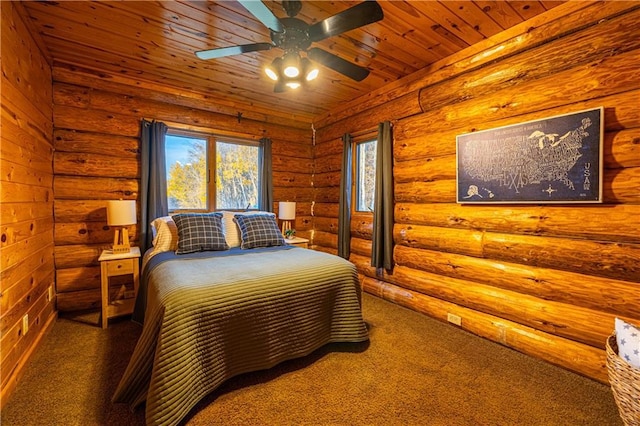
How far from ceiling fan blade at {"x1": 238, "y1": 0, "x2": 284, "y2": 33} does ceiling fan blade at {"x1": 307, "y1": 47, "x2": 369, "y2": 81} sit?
28cm

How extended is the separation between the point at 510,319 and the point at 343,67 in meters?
2.39

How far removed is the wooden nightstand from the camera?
101 inches

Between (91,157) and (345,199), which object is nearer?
(91,157)

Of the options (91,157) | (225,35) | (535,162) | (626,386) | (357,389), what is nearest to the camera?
(626,386)

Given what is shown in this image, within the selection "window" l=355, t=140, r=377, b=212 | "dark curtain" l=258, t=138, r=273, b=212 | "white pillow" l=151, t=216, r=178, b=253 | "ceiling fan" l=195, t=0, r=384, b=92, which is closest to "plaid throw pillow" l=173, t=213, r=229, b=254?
"white pillow" l=151, t=216, r=178, b=253

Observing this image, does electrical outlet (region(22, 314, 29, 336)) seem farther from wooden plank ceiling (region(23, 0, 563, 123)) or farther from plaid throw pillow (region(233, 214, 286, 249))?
wooden plank ceiling (region(23, 0, 563, 123))

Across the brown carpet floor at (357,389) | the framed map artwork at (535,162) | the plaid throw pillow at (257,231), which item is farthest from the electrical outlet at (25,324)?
the framed map artwork at (535,162)

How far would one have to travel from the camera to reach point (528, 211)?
220 centimetres

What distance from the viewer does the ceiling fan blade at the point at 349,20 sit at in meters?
1.44

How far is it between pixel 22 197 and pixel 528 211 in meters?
3.80

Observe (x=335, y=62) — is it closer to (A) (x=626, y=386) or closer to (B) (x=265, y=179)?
(B) (x=265, y=179)

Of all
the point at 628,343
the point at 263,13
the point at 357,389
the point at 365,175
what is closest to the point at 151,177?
the point at 263,13

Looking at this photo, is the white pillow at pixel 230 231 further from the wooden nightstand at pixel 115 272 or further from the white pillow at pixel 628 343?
the white pillow at pixel 628 343

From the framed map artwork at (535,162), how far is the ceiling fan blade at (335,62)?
1.15 metres
